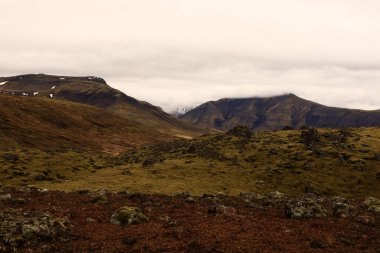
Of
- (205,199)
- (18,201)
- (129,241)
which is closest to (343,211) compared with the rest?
(205,199)

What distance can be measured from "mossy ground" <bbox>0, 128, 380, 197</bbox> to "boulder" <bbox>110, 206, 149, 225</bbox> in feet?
71.8

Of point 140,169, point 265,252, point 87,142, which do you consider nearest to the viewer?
point 265,252

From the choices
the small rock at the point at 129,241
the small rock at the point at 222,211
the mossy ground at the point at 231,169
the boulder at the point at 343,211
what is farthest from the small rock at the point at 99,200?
the boulder at the point at 343,211

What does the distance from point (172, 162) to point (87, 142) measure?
112m

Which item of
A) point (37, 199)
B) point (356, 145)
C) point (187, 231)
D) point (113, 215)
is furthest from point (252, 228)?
point (356, 145)

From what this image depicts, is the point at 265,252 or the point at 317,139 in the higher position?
the point at 317,139

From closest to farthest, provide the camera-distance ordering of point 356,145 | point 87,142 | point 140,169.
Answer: point 140,169 → point 356,145 → point 87,142

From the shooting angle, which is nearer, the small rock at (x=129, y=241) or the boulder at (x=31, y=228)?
the boulder at (x=31, y=228)

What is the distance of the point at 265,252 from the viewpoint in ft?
92.0

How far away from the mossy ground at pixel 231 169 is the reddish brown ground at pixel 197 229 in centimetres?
1750

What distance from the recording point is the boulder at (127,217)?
3582 centimetres

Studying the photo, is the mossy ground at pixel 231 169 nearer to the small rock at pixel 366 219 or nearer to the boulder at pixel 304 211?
the boulder at pixel 304 211

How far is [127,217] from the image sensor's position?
36344 mm

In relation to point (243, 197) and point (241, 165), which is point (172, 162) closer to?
point (241, 165)
